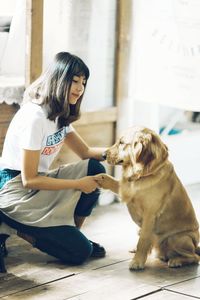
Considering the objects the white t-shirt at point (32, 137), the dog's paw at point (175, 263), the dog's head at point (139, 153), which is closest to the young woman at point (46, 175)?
the white t-shirt at point (32, 137)

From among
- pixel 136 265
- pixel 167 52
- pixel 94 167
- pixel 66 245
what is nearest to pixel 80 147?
pixel 94 167

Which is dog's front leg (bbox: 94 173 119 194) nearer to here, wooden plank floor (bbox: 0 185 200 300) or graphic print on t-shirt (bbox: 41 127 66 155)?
graphic print on t-shirt (bbox: 41 127 66 155)

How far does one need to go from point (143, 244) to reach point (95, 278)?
265 mm

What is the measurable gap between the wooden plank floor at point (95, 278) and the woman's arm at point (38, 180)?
1.15ft

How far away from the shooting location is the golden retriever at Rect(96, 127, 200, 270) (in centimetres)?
280

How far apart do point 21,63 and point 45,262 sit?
3.74ft

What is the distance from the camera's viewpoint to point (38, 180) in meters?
2.80

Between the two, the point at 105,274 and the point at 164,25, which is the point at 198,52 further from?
the point at 105,274

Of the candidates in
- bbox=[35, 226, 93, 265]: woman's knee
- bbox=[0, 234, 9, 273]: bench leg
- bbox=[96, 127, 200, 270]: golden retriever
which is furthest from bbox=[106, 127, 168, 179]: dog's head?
bbox=[0, 234, 9, 273]: bench leg

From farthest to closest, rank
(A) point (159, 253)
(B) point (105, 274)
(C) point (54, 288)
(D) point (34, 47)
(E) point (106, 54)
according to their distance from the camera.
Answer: (E) point (106, 54) < (D) point (34, 47) < (A) point (159, 253) < (B) point (105, 274) < (C) point (54, 288)

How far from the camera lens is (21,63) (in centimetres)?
351

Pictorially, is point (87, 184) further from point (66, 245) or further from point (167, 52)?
point (167, 52)

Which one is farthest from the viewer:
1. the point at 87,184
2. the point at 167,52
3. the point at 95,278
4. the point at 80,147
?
the point at 167,52

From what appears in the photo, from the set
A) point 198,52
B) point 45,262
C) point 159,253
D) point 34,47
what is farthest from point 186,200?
point 34,47
